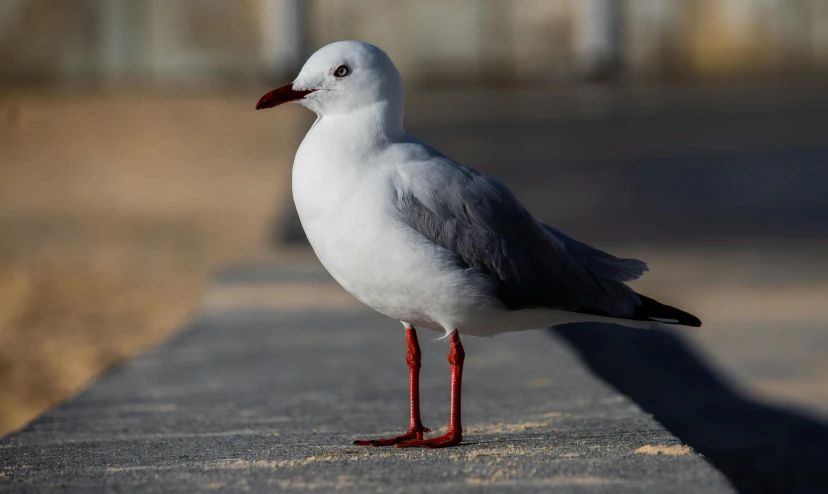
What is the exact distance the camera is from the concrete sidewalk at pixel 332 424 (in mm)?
3061

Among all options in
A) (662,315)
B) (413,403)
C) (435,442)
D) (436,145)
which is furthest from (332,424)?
(436,145)

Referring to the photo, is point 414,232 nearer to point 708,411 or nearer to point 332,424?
point 332,424

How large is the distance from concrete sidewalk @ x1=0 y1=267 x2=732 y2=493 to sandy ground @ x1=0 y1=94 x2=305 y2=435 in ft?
3.80

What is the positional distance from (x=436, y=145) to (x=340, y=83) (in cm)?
1067

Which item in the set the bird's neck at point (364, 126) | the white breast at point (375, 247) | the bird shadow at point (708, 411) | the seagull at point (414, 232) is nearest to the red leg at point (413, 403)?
the seagull at point (414, 232)

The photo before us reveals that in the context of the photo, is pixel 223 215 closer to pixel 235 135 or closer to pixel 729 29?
pixel 235 135

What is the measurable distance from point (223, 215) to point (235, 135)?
4.57 m

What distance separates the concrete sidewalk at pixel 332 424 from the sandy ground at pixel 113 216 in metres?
1.16

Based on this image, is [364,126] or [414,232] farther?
[364,126]

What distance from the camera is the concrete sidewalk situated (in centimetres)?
306

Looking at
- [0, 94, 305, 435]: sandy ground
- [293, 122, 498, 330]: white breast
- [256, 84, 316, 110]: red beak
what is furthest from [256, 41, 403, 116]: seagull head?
[0, 94, 305, 435]: sandy ground

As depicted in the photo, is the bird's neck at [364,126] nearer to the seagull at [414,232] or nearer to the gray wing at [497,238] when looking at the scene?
the seagull at [414,232]

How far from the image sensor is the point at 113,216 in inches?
484

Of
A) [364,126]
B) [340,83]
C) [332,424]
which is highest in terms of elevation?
[340,83]
